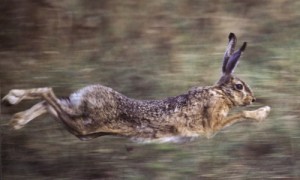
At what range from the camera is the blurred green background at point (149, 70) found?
5418 millimetres

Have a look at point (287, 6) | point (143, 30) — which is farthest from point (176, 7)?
point (287, 6)

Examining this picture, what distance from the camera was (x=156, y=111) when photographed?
5449mm

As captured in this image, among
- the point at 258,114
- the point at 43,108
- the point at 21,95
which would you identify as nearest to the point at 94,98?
the point at 43,108

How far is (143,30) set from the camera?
5.52 metres

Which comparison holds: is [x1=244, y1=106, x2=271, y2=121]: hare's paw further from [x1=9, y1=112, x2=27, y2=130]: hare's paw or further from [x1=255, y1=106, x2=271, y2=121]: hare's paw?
[x1=9, y1=112, x2=27, y2=130]: hare's paw

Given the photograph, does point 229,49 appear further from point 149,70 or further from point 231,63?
point 149,70

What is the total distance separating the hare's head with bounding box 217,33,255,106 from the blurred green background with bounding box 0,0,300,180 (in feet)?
0.13

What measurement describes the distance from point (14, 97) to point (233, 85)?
1300 millimetres

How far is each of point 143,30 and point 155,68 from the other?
24 cm

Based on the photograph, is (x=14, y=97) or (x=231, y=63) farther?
(x=231, y=63)

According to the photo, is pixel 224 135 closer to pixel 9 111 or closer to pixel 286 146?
pixel 286 146

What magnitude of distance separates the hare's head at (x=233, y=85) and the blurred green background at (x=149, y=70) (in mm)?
39

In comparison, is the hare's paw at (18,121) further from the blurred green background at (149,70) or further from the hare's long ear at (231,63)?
the hare's long ear at (231,63)

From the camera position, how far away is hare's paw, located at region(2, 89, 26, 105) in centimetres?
534
